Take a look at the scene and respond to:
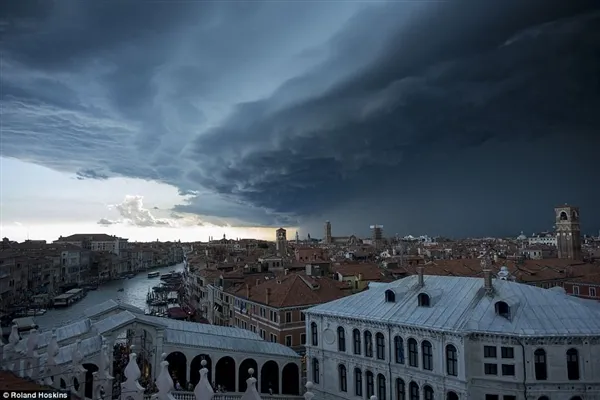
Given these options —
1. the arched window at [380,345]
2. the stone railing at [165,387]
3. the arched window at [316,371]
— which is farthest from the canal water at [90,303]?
the stone railing at [165,387]

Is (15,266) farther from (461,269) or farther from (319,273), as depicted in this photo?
(461,269)

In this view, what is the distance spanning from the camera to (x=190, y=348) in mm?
28312

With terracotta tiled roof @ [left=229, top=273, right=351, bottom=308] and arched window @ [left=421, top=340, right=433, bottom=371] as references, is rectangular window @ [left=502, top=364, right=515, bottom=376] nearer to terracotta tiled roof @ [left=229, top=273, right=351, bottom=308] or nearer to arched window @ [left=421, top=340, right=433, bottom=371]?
arched window @ [left=421, top=340, right=433, bottom=371]

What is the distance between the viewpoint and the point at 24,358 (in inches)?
493

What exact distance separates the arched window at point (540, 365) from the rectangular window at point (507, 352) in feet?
2.91

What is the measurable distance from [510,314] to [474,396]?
4013 mm

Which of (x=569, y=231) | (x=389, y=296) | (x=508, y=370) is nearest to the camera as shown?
(x=508, y=370)

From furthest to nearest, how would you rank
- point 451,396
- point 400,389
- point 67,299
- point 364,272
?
point 67,299 < point 364,272 < point 400,389 < point 451,396

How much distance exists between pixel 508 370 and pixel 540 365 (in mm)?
1340

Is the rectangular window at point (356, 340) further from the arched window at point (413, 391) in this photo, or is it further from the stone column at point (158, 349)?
the stone column at point (158, 349)

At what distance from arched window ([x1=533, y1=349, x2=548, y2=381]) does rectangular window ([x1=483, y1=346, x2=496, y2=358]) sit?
1.64m

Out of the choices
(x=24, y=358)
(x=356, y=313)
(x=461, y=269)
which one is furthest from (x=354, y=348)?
(x=461, y=269)

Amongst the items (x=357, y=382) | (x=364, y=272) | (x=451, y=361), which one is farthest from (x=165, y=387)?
(x=364, y=272)

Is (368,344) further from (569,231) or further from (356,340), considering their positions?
(569,231)
